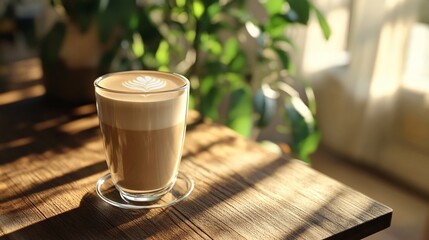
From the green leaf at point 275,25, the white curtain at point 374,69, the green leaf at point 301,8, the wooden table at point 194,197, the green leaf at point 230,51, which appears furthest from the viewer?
the white curtain at point 374,69

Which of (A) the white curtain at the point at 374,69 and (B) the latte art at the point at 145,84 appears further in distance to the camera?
(A) the white curtain at the point at 374,69

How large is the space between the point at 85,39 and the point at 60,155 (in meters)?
0.29

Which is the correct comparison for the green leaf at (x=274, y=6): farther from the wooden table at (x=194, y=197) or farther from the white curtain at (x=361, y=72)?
the white curtain at (x=361, y=72)

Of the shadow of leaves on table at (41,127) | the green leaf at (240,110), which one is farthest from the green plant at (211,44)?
the shadow of leaves on table at (41,127)

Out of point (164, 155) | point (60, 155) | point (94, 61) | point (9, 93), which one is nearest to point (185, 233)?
point (164, 155)

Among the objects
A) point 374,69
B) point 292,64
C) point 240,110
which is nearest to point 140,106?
point 240,110

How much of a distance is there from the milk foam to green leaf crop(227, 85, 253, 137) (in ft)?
1.43

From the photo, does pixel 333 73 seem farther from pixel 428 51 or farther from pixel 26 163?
pixel 26 163

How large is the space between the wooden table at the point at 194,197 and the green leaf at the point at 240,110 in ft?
0.60

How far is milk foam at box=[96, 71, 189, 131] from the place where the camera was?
2.08 ft

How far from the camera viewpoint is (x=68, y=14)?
0.98 meters

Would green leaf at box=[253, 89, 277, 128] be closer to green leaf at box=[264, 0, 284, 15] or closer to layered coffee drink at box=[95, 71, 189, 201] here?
green leaf at box=[264, 0, 284, 15]

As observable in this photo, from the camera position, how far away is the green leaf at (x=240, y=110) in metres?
1.12

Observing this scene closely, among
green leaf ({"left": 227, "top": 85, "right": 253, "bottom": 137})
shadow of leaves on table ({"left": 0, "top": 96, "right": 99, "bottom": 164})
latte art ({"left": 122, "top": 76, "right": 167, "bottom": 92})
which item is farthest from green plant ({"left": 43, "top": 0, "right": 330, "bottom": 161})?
latte art ({"left": 122, "top": 76, "right": 167, "bottom": 92})
